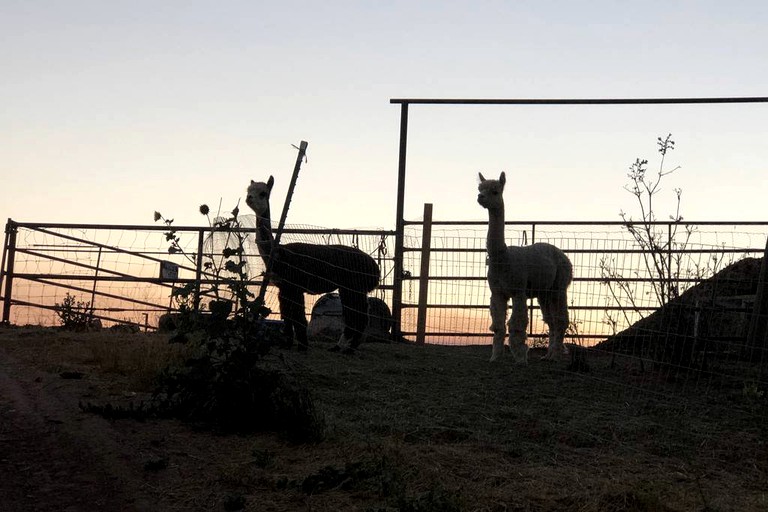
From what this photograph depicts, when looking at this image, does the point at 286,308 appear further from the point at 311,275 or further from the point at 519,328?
the point at 519,328

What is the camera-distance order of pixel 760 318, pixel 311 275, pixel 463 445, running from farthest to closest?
pixel 311 275 → pixel 760 318 → pixel 463 445

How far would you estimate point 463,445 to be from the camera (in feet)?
15.7

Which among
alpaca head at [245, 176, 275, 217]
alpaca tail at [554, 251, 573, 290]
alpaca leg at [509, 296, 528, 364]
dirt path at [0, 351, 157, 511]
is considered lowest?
dirt path at [0, 351, 157, 511]

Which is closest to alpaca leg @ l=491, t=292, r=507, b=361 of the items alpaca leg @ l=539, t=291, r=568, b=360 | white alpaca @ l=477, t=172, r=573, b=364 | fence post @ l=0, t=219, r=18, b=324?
white alpaca @ l=477, t=172, r=573, b=364

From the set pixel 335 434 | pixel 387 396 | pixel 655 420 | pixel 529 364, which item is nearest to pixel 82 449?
pixel 335 434

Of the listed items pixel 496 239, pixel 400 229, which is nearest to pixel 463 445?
pixel 496 239

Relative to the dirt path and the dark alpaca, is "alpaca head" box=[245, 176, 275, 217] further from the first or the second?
the dirt path

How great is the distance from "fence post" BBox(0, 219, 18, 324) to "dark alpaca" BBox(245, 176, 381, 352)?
531cm

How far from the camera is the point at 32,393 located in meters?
5.96

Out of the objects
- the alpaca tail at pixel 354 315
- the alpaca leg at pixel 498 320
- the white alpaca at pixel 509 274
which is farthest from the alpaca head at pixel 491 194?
the alpaca tail at pixel 354 315

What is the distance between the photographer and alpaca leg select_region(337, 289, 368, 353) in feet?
30.6

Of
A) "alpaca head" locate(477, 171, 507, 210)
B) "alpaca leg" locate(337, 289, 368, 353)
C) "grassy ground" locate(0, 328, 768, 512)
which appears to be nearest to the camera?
"grassy ground" locate(0, 328, 768, 512)

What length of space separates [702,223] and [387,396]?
630 cm

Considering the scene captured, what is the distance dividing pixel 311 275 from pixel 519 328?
234 cm
